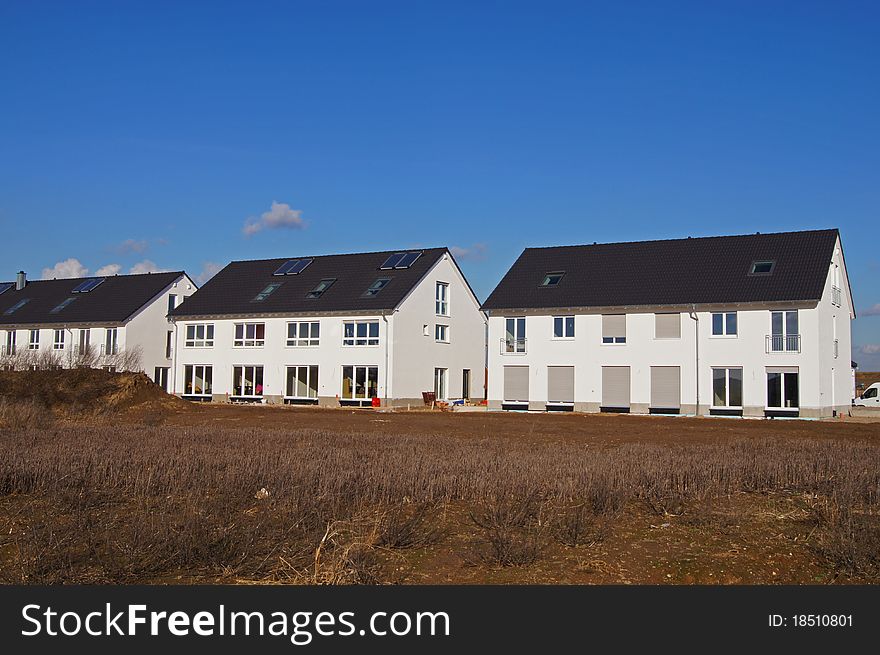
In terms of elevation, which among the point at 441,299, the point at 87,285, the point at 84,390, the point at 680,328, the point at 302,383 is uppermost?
the point at 87,285

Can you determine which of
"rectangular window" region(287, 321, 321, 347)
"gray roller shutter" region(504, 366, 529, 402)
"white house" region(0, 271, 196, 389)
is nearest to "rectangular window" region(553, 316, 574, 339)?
"gray roller shutter" region(504, 366, 529, 402)

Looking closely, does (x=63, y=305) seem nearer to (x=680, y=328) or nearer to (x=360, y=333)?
(x=360, y=333)

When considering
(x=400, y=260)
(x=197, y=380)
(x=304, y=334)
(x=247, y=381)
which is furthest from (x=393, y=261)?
(x=197, y=380)

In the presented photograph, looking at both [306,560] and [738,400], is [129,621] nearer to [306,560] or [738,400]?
[306,560]

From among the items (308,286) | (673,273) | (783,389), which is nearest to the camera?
(783,389)

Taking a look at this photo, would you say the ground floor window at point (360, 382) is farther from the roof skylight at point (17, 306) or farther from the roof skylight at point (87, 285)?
the roof skylight at point (17, 306)

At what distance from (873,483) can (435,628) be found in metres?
8.33

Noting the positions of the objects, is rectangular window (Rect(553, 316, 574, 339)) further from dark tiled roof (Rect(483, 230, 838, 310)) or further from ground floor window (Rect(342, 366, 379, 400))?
ground floor window (Rect(342, 366, 379, 400))

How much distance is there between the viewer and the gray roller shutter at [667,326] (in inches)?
1357

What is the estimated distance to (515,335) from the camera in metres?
37.5

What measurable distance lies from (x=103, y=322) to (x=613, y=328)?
2641 centimetres

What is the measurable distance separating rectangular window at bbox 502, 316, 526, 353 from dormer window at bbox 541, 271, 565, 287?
2.08m

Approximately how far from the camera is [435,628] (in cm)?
581

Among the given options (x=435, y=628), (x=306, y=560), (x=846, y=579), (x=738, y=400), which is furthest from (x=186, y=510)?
→ (x=738, y=400)
